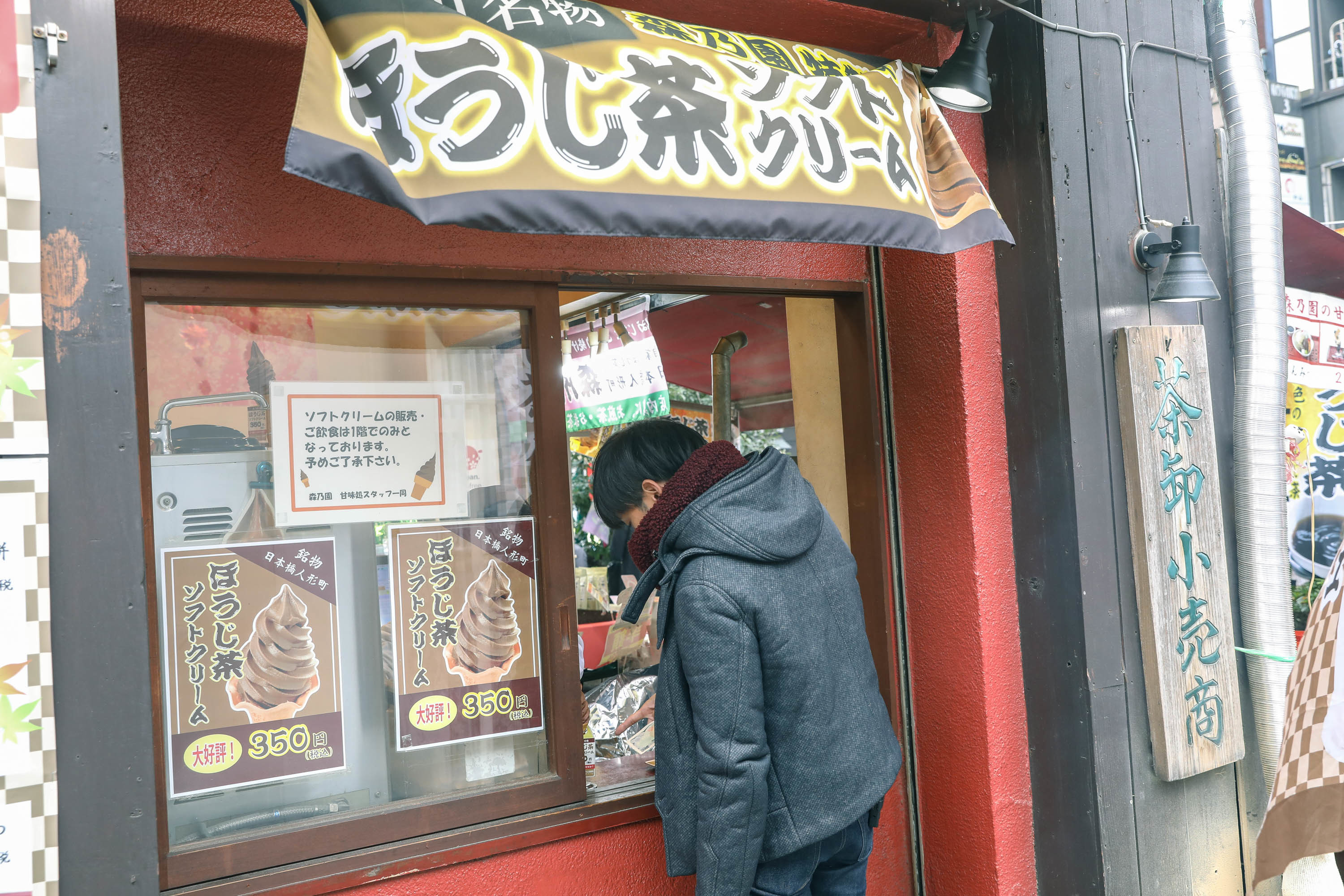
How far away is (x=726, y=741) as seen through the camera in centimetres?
219

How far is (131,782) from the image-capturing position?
64.7 inches

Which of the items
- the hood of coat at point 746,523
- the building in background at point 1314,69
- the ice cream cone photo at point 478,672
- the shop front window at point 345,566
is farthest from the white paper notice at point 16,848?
the building in background at point 1314,69

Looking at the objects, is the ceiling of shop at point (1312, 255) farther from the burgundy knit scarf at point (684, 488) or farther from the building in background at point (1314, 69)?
the building in background at point (1314, 69)

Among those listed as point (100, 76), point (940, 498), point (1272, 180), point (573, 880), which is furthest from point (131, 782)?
point (1272, 180)

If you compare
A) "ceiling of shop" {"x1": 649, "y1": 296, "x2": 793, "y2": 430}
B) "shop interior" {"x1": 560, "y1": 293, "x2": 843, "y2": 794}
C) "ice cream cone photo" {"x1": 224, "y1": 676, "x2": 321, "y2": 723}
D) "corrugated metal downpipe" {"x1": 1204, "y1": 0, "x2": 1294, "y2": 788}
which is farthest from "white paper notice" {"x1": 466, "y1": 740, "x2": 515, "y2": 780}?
"corrugated metal downpipe" {"x1": 1204, "y1": 0, "x2": 1294, "y2": 788}

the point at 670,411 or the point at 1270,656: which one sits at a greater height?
the point at 670,411

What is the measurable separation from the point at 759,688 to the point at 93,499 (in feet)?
5.02

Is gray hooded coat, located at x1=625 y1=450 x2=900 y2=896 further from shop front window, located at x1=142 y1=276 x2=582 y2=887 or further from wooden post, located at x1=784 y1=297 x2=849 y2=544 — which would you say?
wooden post, located at x1=784 y1=297 x2=849 y2=544

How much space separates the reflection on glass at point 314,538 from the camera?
8.07ft

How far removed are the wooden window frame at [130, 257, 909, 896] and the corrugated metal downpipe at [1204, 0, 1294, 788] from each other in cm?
136

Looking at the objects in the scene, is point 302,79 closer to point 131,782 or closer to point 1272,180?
point 131,782

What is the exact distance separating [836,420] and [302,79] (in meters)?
2.48

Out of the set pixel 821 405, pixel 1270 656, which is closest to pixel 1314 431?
pixel 1270 656

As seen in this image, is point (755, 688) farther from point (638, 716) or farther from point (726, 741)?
point (638, 716)
